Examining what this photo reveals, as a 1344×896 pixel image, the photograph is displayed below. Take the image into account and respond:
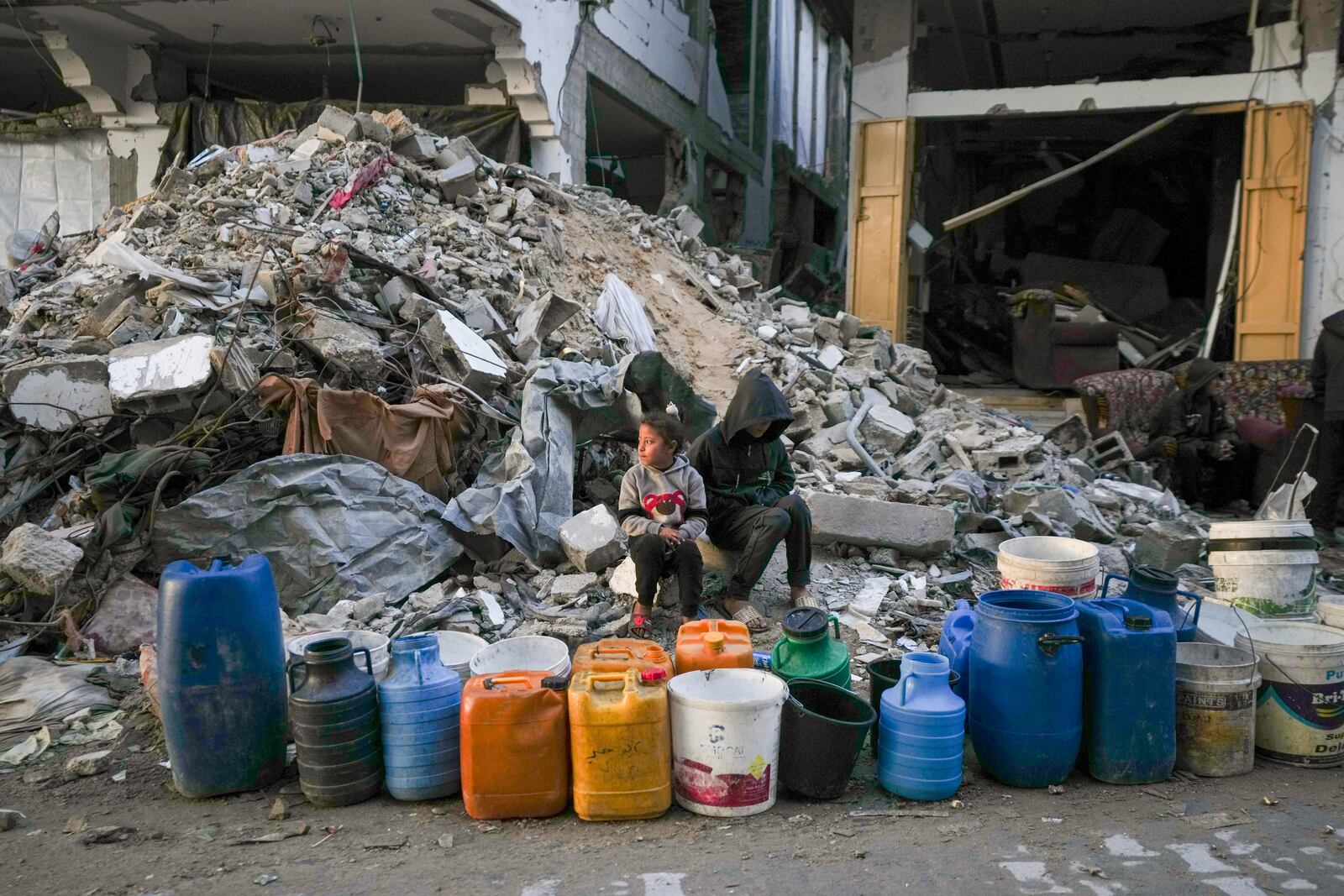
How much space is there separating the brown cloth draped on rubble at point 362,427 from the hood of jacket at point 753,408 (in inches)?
70.7

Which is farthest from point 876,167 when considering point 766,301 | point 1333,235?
point 1333,235

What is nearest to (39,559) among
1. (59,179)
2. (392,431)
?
(392,431)

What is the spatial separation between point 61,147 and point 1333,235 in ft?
51.8

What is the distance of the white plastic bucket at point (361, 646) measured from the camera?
3.46 meters

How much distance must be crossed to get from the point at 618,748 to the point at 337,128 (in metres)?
7.68

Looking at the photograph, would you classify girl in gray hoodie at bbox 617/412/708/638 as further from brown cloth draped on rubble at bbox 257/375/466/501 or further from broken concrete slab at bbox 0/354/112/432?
broken concrete slab at bbox 0/354/112/432

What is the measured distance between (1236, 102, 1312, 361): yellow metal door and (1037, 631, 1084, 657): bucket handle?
383 inches

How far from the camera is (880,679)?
141 inches

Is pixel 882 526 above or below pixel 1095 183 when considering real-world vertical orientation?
below

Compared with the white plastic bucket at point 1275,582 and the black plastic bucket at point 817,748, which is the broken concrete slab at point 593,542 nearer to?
the black plastic bucket at point 817,748

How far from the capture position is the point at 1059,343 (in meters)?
12.3

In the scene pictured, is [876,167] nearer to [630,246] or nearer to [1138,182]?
[630,246]

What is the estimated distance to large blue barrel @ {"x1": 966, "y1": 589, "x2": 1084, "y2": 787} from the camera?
3.25 meters

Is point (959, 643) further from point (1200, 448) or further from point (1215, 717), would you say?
point (1200, 448)
